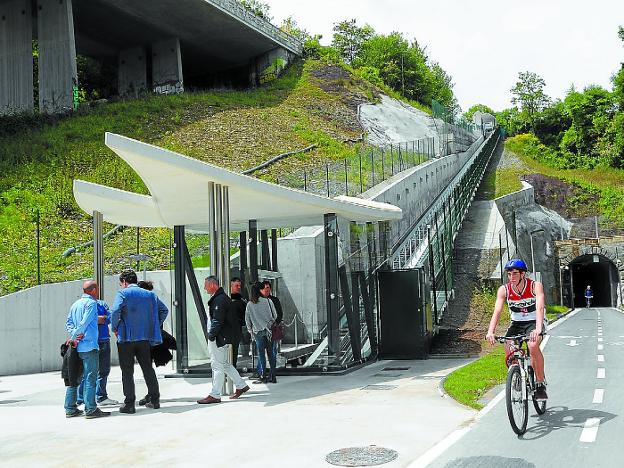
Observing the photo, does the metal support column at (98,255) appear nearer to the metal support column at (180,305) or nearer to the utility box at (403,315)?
the metal support column at (180,305)

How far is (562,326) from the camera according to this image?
83.8 ft

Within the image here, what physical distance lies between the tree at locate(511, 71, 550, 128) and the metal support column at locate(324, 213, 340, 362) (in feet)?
299

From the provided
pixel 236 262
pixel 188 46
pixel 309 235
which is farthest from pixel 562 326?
pixel 188 46

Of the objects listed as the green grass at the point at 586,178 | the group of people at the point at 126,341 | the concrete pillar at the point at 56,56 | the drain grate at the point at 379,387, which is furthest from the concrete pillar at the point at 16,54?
the green grass at the point at 586,178

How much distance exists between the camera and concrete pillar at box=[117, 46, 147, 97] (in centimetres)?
5344

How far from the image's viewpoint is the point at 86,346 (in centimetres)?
923

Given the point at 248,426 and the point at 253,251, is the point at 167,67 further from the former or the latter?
the point at 248,426

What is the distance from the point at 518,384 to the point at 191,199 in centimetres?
641

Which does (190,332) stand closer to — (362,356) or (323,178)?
(362,356)

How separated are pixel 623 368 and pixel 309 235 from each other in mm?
8252

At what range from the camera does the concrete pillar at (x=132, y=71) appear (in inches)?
2104

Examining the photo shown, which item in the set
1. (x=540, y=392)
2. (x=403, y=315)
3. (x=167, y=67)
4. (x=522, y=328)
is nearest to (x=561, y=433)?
(x=540, y=392)

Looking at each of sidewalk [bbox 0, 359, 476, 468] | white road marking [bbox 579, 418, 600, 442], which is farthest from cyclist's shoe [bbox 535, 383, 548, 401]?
sidewalk [bbox 0, 359, 476, 468]

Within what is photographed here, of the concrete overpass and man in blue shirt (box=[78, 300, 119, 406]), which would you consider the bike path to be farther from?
the concrete overpass
